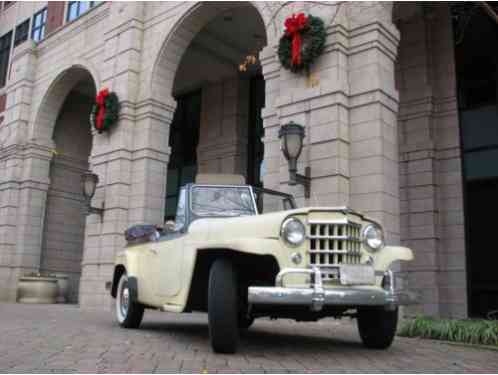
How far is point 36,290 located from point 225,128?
8064 millimetres

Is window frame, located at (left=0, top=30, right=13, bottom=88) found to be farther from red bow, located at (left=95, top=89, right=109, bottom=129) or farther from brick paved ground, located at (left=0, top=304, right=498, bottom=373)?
brick paved ground, located at (left=0, top=304, right=498, bottom=373)

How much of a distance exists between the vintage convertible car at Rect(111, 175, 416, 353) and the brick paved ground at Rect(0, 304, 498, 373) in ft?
1.23

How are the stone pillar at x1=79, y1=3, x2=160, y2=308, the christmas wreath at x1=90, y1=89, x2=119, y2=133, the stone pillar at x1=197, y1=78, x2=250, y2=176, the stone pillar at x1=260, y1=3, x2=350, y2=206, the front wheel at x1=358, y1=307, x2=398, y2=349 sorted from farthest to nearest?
the stone pillar at x1=197, y1=78, x2=250, y2=176, the christmas wreath at x1=90, y1=89, x2=119, y2=133, the stone pillar at x1=79, y1=3, x2=160, y2=308, the stone pillar at x1=260, y1=3, x2=350, y2=206, the front wheel at x1=358, y1=307, x2=398, y2=349

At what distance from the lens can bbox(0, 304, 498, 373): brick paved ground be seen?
449 cm

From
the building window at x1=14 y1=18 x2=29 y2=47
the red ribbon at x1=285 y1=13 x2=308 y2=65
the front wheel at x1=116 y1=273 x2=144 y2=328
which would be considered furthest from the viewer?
the building window at x1=14 y1=18 x2=29 y2=47

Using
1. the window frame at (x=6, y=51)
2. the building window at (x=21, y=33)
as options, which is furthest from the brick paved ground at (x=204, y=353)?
the window frame at (x=6, y=51)

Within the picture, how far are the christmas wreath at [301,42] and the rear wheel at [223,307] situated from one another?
628 cm

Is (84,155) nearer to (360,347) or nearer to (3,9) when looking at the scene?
(3,9)

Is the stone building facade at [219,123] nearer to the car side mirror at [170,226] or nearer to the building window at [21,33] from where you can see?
the building window at [21,33]

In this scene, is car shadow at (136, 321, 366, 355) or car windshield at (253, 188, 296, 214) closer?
car shadow at (136, 321, 366, 355)

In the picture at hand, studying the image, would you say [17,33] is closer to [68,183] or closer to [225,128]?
[68,183]

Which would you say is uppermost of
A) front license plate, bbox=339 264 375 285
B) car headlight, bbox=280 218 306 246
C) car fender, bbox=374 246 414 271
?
car headlight, bbox=280 218 306 246

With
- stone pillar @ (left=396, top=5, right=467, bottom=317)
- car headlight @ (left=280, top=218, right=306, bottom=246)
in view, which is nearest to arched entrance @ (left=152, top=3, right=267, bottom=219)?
stone pillar @ (left=396, top=5, right=467, bottom=317)

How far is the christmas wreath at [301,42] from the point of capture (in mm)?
Answer: 10094
